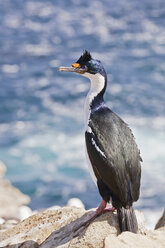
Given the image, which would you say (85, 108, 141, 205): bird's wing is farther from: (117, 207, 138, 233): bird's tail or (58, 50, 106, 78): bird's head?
(58, 50, 106, 78): bird's head

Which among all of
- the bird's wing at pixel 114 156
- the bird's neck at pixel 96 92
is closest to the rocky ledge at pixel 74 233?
the bird's wing at pixel 114 156

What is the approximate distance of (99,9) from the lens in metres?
25.4

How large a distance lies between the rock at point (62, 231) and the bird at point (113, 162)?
0.58 ft

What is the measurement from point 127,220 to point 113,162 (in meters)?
0.63

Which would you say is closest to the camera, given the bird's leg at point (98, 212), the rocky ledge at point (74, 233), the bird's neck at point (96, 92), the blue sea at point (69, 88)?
the rocky ledge at point (74, 233)

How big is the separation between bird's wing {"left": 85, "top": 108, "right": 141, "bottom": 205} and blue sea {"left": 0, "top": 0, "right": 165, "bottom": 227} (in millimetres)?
7324

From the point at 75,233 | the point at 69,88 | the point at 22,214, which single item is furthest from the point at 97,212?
the point at 69,88

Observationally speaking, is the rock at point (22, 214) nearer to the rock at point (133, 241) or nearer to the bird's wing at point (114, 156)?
the bird's wing at point (114, 156)

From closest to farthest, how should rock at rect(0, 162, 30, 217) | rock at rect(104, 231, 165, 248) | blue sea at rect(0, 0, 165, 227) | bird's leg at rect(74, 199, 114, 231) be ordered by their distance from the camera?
rock at rect(104, 231, 165, 248)
bird's leg at rect(74, 199, 114, 231)
rock at rect(0, 162, 30, 217)
blue sea at rect(0, 0, 165, 227)

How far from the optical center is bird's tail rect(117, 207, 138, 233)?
19.3 feet

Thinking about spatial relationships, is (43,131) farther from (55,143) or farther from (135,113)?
(135,113)

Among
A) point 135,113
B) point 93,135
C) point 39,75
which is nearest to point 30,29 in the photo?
point 39,75

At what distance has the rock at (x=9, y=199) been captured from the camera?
11977 mm

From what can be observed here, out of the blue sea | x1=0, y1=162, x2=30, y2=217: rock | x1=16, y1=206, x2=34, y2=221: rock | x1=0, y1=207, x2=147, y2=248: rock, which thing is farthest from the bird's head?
the blue sea
